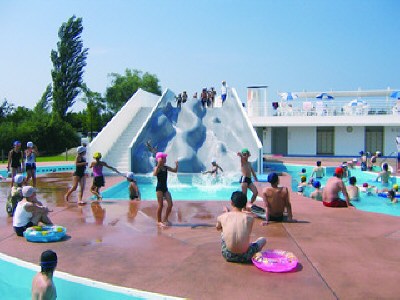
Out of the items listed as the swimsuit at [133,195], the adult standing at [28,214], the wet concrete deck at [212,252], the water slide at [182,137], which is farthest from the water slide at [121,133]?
the adult standing at [28,214]

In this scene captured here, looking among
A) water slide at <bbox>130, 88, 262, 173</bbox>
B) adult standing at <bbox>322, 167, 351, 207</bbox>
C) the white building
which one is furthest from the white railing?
adult standing at <bbox>322, 167, 351, 207</bbox>

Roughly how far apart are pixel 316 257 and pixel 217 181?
10.5 metres

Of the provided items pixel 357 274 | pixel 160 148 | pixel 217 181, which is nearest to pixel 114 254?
pixel 357 274

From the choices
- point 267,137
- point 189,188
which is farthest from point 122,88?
point 189,188

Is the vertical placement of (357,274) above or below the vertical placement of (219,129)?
below

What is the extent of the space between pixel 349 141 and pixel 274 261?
23727 millimetres

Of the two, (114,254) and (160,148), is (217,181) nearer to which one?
(160,148)

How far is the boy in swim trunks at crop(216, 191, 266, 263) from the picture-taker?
5.06 metres

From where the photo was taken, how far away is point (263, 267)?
4980 millimetres

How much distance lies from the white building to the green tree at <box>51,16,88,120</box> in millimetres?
22142

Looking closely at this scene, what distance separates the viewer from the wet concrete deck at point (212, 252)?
14.8ft

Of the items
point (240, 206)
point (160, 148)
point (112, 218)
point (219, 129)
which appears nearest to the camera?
point (240, 206)

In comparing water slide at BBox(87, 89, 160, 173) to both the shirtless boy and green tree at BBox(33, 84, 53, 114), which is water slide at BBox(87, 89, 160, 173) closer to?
the shirtless boy

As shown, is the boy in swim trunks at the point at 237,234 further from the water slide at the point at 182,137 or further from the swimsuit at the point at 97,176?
the water slide at the point at 182,137
